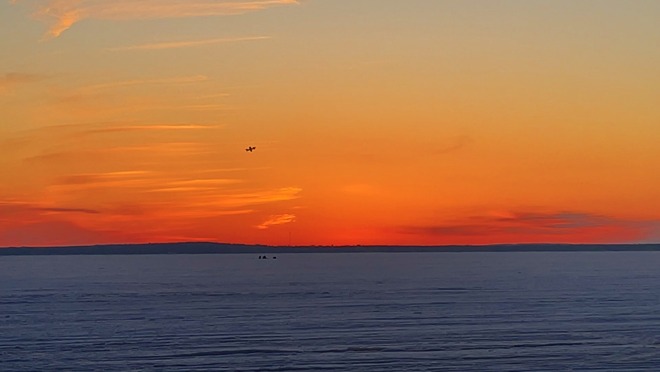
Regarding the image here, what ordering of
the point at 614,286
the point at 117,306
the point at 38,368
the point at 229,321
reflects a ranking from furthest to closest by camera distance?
1. the point at 614,286
2. the point at 117,306
3. the point at 229,321
4. the point at 38,368

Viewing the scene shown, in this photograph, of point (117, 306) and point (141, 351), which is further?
point (117, 306)

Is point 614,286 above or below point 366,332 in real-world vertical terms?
below

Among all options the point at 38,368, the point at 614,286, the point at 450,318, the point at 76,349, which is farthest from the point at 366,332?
the point at 614,286

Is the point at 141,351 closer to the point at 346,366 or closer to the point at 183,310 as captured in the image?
the point at 346,366

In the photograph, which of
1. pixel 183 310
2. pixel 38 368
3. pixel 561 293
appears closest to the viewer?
pixel 38 368

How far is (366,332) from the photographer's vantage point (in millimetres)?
71625

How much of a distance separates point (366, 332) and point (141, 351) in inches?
709

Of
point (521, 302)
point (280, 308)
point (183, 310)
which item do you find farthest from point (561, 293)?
point (183, 310)

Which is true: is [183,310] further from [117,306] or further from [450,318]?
[450,318]

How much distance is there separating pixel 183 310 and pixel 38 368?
135ft

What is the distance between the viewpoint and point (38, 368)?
53.8 metres

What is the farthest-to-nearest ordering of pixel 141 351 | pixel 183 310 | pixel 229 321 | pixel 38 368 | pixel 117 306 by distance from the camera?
pixel 117 306 < pixel 183 310 < pixel 229 321 < pixel 141 351 < pixel 38 368

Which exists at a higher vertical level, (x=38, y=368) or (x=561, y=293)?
(x=38, y=368)

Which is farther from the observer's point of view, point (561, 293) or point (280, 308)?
point (561, 293)
